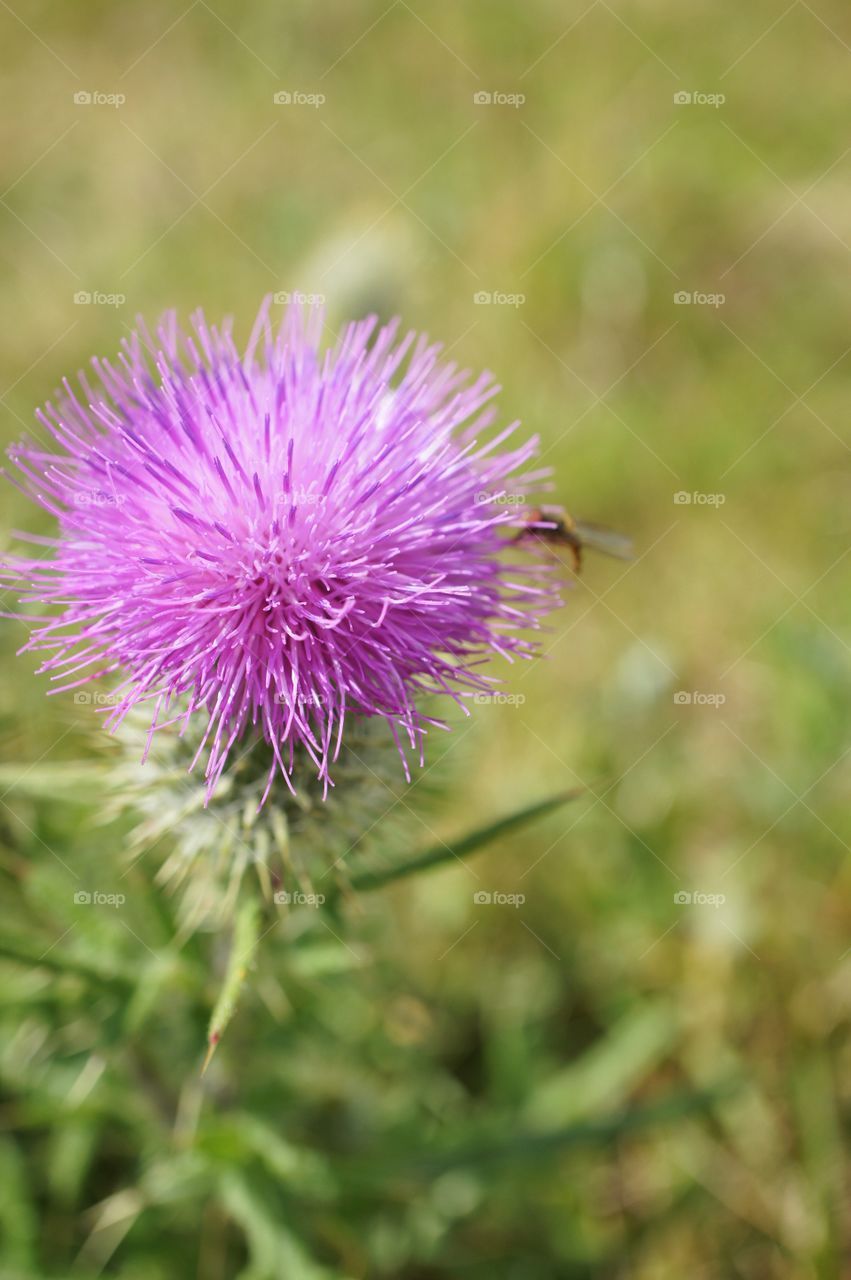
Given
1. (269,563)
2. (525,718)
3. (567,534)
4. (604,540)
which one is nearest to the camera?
(269,563)

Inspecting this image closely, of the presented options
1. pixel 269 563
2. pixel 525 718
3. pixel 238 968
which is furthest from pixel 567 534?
pixel 525 718

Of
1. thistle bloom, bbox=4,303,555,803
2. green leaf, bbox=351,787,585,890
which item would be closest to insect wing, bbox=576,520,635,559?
thistle bloom, bbox=4,303,555,803

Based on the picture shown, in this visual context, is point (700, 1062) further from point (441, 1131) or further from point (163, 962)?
point (163, 962)

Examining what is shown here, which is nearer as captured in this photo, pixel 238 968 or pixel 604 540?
pixel 238 968

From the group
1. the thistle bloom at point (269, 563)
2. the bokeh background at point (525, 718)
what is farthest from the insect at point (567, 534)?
the bokeh background at point (525, 718)

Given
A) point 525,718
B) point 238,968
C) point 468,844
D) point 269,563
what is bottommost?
point 525,718

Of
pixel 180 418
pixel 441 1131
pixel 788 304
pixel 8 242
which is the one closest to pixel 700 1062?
pixel 441 1131

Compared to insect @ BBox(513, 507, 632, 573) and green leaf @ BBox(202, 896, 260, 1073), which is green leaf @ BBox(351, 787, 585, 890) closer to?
green leaf @ BBox(202, 896, 260, 1073)

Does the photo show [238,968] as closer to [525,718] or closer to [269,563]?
[269,563]
